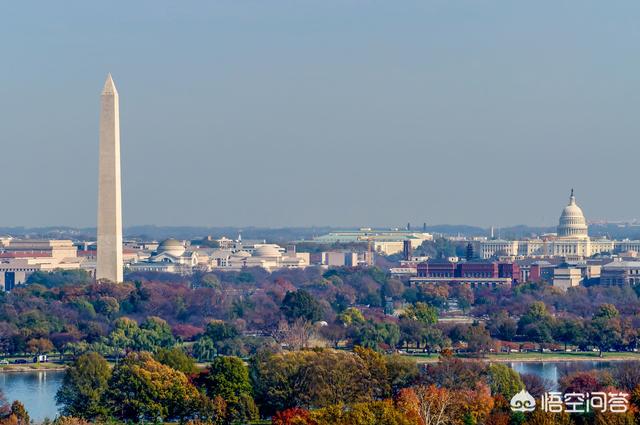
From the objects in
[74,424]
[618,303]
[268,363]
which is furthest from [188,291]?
[74,424]

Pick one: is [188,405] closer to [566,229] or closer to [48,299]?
[48,299]

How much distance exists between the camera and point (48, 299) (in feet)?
330

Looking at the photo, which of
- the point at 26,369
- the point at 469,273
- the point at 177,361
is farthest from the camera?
the point at 469,273

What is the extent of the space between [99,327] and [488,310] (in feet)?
90.7

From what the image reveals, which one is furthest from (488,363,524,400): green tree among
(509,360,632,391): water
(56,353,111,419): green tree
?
(56,353,111,419): green tree

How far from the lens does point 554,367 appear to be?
75.8 metres

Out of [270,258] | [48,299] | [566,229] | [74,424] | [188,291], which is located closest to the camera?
[74,424]

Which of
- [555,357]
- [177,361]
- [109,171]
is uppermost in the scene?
[109,171]

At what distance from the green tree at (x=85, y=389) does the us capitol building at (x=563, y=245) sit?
123 metres

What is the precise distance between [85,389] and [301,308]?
35.9 m

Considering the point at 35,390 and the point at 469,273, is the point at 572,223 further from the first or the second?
the point at 35,390

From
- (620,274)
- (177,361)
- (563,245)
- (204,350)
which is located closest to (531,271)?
(620,274)

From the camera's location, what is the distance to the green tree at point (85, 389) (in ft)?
178

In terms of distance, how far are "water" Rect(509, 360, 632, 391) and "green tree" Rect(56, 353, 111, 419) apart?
51.5 feet
